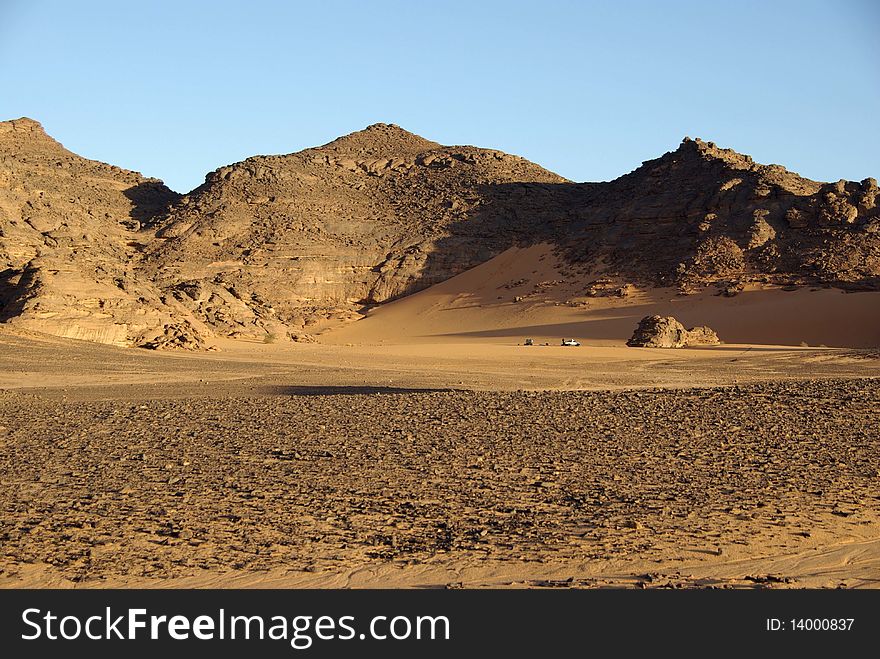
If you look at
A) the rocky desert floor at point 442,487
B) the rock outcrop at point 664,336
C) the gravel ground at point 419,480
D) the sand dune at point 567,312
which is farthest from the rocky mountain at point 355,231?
the gravel ground at point 419,480

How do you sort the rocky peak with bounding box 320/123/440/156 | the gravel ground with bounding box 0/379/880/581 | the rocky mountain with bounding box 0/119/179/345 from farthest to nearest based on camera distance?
the rocky peak with bounding box 320/123/440/156
the rocky mountain with bounding box 0/119/179/345
the gravel ground with bounding box 0/379/880/581

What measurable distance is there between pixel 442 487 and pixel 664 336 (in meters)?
30.5

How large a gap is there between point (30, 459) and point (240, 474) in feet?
9.82

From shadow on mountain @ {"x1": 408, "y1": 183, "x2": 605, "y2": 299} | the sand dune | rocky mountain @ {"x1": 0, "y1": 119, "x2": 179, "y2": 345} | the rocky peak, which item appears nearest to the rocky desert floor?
rocky mountain @ {"x1": 0, "y1": 119, "x2": 179, "y2": 345}

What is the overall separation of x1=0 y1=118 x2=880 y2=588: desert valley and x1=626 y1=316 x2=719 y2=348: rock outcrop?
18 cm

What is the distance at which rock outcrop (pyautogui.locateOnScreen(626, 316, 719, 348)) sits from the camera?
128 feet

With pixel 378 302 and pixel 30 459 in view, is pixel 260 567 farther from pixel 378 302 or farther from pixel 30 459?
pixel 378 302

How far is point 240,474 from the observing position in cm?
1071

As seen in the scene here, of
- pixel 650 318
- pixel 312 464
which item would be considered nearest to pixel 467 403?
pixel 312 464

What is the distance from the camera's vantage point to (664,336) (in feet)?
128

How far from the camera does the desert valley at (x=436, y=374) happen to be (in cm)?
766

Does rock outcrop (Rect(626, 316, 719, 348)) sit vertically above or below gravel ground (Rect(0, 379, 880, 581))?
above

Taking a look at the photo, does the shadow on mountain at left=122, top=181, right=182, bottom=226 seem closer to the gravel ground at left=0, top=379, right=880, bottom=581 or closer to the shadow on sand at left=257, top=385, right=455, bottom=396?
the shadow on sand at left=257, top=385, right=455, bottom=396

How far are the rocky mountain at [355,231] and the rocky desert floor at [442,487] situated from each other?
19270 millimetres
